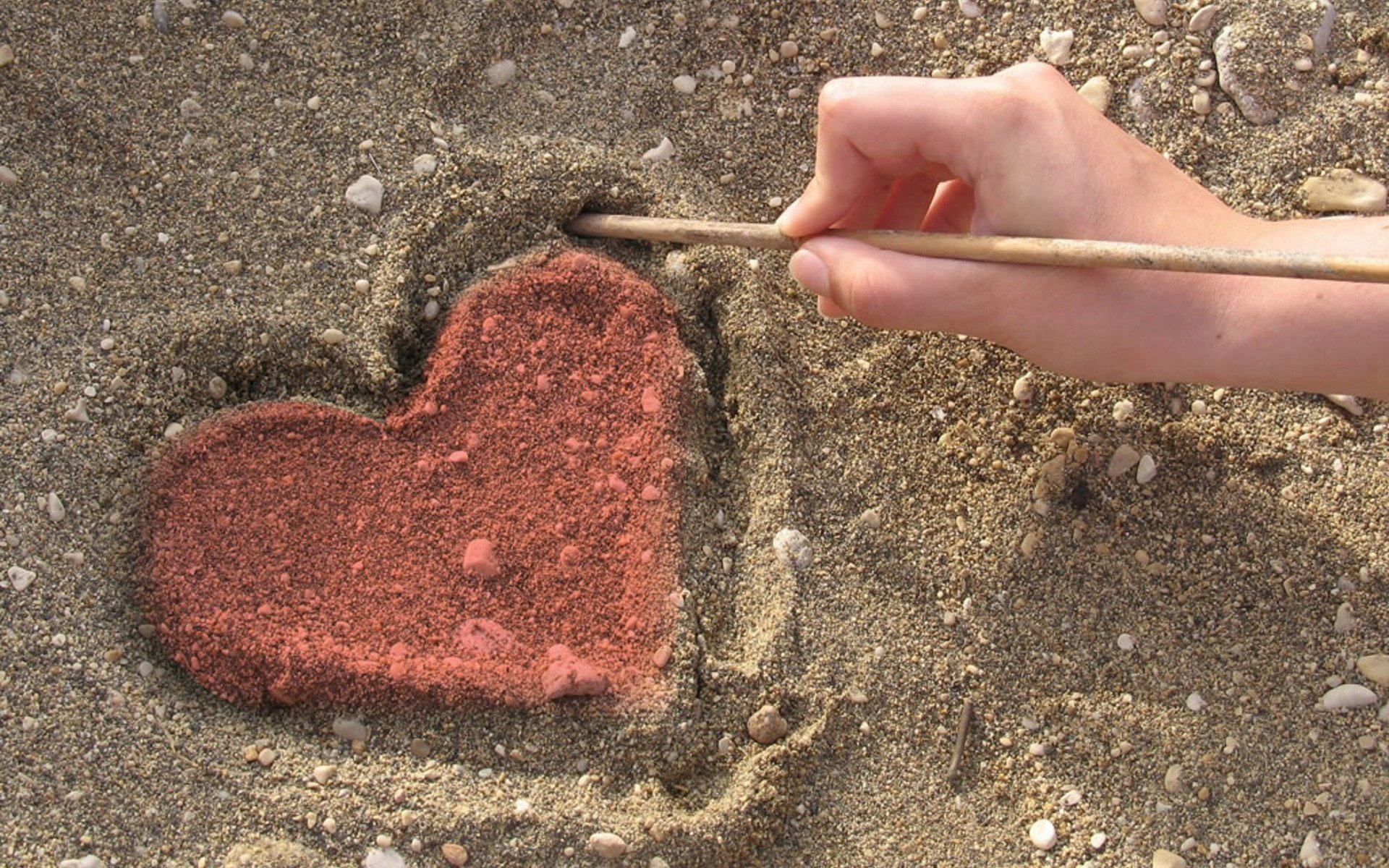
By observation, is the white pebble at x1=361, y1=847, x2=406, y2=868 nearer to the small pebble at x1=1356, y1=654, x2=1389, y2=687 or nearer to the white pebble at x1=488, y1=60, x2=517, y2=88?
the white pebble at x1=488, y1=60, x2=517, y2=88

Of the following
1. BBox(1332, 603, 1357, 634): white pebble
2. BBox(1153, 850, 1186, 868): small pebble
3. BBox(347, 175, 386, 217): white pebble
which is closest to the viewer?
BBox(1153, 850, 1186, 868): small pebble

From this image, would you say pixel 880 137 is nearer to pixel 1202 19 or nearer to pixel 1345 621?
pixel 1202 19

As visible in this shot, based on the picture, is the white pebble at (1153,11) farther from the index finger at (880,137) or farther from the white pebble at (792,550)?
the white pebble at (792,550)

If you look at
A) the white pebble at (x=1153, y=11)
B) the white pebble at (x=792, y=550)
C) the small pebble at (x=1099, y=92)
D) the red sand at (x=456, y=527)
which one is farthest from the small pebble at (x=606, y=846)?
the white pebble at (x=1153, y=11)

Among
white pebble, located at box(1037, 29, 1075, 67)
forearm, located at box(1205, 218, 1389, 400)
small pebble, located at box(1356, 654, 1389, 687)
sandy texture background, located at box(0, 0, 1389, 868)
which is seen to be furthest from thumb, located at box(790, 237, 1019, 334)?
small pebble, located at box(1356, 654, 1389, 687)

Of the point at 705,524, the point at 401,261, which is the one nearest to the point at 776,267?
the point at 705,524

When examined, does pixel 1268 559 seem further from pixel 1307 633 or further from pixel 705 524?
pixel 705 524
